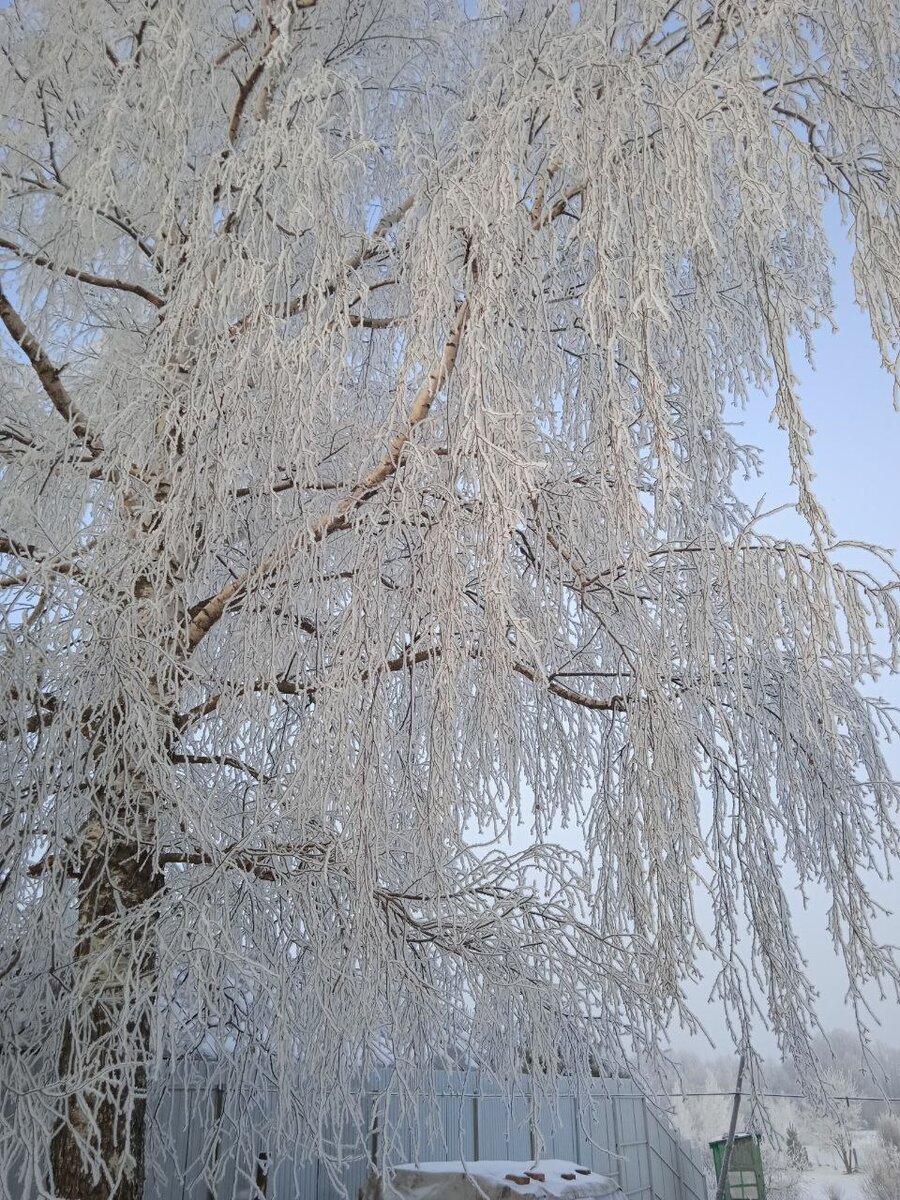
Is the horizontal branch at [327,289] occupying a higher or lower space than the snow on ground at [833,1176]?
higher

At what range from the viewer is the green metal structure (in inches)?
509

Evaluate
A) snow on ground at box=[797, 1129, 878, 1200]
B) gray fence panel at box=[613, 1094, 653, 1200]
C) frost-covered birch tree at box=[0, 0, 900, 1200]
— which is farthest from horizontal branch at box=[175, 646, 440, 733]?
snow on ground at box=[797, 1129, 878, 1200]

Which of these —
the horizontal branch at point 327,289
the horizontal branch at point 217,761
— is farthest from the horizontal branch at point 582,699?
the horizontal branch at point 327,289

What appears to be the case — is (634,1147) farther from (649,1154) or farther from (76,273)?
(76,273)

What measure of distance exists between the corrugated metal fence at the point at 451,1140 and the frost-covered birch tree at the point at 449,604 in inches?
6.0

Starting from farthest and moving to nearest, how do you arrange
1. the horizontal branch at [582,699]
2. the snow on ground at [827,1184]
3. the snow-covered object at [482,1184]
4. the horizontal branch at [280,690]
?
the snow on ground at [827,1184]
the snow-covered object at [482,1184]
the horizontal branch at [582,699]
the horizontal branch at [280,690]

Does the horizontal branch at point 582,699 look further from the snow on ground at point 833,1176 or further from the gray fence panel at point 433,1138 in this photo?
the snow on ground at point 833,1176

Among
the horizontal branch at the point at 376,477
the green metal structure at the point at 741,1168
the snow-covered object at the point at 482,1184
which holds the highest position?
the horizontal branch at the point at 376,477

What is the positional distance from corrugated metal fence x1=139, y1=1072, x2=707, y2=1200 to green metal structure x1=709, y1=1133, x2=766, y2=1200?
83 centimetres

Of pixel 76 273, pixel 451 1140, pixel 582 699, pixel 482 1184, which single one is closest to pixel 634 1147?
pixel 451 1140

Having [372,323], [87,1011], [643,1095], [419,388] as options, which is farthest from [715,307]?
[87,1011]

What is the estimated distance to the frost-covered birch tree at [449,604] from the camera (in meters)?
2.47

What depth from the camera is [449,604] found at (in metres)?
2.53

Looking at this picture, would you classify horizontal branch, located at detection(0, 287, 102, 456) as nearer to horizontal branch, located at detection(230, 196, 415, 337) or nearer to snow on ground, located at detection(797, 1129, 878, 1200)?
horizontal branch, located at detection(230, 196, 415, 337)
